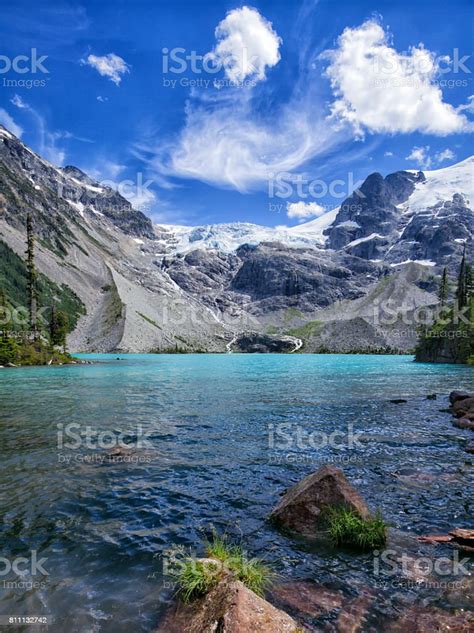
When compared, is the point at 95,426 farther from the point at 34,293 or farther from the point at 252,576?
the point at 34,293

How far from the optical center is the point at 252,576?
8.67m

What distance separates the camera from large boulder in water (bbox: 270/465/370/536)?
11602mm

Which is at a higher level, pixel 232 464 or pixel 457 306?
pixel 457 306

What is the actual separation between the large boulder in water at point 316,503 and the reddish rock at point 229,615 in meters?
4.37

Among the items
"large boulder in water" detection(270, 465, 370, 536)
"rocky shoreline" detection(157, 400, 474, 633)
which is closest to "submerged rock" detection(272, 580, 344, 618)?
"rocky shoreline" detection(157, 400, 474, 633)

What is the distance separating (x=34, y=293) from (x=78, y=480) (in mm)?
93755

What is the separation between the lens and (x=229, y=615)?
6664 millimetres

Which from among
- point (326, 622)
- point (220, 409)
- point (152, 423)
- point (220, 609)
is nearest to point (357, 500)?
point (326, 622)

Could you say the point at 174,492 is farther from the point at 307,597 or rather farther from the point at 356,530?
the point at 307,597

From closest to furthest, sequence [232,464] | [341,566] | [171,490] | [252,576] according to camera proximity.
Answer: [252,576]
[341,566]
[171,490]
[232,464]

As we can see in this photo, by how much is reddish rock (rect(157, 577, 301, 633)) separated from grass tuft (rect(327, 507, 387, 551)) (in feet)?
13.9

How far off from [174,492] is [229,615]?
8229 millimetres

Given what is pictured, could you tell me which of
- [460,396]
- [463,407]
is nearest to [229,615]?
[463,407]

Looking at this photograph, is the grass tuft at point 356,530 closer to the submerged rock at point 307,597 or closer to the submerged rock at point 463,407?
the submerged rock at point 307,597
